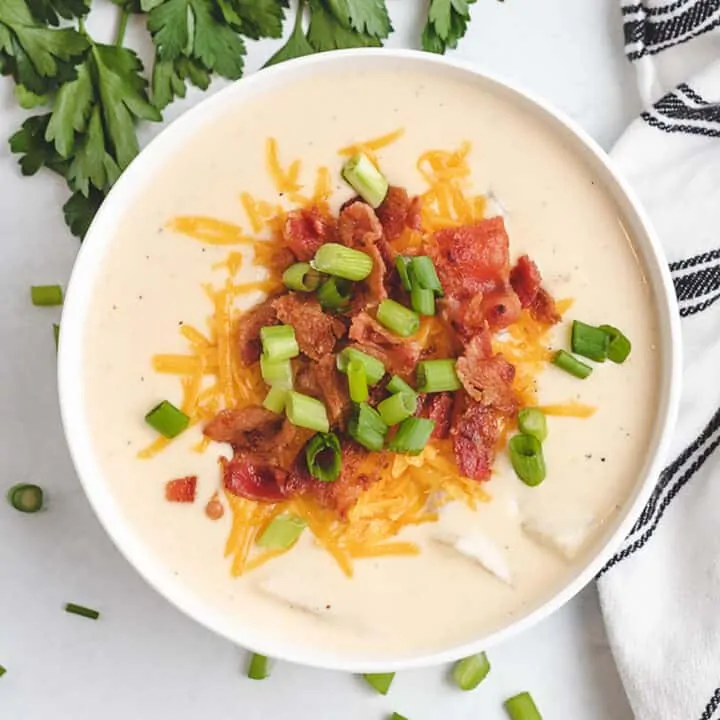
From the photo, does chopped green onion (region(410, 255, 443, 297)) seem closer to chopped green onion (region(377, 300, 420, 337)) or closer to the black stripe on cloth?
chopped green onion (region(377, 300, 420, 337))

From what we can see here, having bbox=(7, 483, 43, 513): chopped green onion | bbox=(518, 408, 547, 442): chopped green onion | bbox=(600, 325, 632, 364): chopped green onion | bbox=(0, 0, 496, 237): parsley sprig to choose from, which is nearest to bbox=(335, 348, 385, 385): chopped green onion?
bbox=(518, 408, 547, 442): chopped green onion

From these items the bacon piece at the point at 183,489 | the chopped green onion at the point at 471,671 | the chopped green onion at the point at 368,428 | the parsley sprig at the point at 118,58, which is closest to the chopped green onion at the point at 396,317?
the chopped green onion at the point at 368,428

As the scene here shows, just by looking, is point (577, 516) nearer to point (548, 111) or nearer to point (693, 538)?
point (693, 538)

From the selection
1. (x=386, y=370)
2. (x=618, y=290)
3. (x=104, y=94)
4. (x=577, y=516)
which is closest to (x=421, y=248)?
(x=386, y=370)

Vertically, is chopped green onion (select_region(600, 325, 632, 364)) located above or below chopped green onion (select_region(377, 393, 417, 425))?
above

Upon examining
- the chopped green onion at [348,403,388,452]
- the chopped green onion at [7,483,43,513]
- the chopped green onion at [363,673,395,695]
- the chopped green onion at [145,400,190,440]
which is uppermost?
the chopped green onion at [348,403,388,452]

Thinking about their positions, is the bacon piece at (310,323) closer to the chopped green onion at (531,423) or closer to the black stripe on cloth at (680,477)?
the chopped green onion at (531,423)
